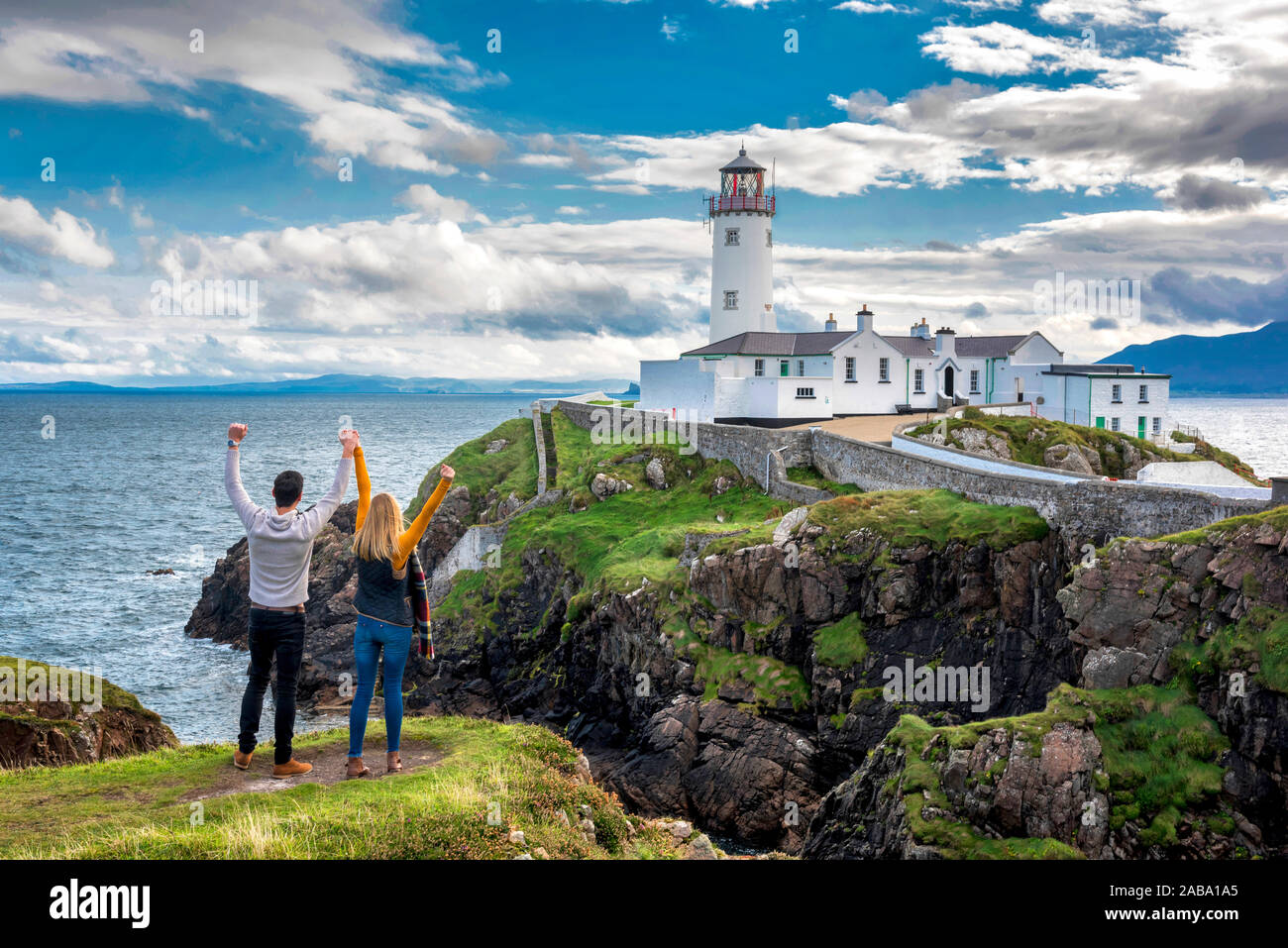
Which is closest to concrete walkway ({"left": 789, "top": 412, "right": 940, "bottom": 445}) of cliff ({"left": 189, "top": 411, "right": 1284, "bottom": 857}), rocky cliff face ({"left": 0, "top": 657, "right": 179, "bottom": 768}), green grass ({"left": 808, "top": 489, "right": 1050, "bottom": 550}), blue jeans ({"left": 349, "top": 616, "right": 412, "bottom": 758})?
cliff ({"left": 189, "top": 411, "right": 1284, "bottom": 857})

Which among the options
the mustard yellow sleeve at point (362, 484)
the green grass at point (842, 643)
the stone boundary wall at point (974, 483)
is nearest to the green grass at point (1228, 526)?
the stone boundary wall at point (974, 483)

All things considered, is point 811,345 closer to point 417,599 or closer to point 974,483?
point 974,483

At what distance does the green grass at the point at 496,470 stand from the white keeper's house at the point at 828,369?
904cm

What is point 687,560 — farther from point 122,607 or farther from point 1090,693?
point 122,607

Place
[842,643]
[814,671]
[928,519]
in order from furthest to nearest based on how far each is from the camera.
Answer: [928,519] < [842,643] < [814,671]

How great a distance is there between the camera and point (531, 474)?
57.0m

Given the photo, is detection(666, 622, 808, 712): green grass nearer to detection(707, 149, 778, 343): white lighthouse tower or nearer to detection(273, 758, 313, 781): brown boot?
detection(273, 758, 313, 781): brown boot

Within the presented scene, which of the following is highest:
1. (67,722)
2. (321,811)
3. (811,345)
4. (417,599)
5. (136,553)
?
(811,345)

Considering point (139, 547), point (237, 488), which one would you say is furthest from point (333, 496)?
point (139, 547)

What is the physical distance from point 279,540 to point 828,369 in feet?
165

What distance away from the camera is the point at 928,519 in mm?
30547

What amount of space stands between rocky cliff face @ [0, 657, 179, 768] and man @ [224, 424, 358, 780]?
5619mm
